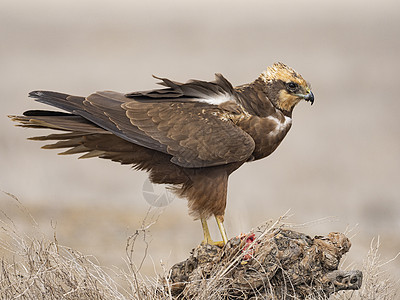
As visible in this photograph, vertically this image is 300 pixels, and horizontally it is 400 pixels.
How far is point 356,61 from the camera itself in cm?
2075

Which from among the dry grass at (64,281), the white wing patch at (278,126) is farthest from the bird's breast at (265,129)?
the dry grass at (64,281)

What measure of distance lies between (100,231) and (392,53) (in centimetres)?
1256

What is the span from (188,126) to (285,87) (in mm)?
737

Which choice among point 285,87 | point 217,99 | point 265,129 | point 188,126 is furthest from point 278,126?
point 188,126

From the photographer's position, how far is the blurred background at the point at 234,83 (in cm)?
1118

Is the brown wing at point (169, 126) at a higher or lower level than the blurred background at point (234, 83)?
higher

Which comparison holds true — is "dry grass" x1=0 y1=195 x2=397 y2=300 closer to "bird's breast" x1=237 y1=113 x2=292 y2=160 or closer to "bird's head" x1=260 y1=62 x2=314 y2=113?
"bird's breast" x1=237 y1=113 x2=292 y2=160

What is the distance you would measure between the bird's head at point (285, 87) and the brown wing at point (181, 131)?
382 millimetres

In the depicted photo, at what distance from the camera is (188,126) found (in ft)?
18.7

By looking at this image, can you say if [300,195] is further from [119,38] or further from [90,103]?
[119,38]

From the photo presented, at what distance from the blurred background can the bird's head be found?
0.92 metres

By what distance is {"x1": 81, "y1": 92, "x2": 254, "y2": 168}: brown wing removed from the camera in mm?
5617

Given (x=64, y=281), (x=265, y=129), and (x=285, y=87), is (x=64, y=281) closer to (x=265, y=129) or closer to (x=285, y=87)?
(x=265, y=129)

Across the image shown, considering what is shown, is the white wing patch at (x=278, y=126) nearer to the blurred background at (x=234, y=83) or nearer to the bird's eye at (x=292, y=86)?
the bird's eye at (x=292, y=86)
